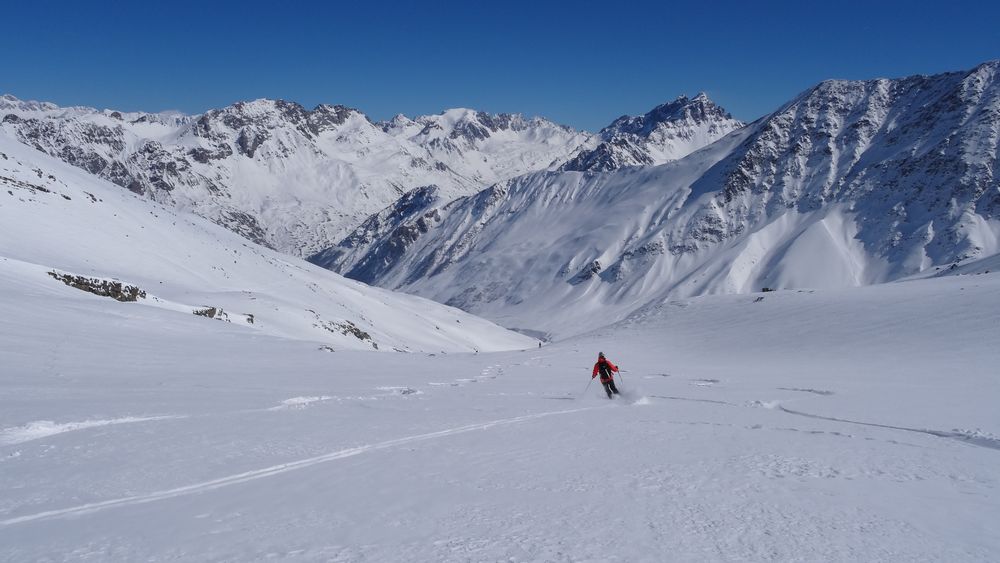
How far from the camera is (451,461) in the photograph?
1030 cm

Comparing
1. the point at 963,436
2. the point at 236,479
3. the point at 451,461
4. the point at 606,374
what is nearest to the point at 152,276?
the point at 606,374

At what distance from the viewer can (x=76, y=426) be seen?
1098 cm

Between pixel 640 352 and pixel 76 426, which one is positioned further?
pixel 640 352

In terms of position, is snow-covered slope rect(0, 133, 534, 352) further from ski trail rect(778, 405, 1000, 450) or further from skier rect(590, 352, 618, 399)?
ski trail rect(778, 405, 1000, 450)

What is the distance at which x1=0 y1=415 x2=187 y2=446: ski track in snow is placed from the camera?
32.7 feet

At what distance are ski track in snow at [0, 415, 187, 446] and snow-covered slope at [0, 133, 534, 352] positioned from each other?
8670 millimetres

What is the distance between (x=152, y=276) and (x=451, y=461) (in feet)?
140

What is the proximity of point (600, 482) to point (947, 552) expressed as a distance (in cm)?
413

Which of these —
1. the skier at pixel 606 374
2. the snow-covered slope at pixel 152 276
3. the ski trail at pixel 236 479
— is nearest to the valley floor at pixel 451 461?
the ski trail at pixel 236 479

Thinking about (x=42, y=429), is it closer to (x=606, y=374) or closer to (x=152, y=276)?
(x=606, y=374)

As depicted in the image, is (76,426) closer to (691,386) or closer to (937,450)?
(937,450)

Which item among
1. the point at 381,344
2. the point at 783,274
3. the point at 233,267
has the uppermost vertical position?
the point at 783,274

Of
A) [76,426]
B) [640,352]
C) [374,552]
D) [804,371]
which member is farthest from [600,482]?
[640,352]

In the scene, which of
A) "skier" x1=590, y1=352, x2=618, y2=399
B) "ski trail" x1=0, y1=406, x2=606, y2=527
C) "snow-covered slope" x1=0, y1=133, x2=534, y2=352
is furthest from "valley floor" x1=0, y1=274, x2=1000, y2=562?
"snow-covered slope" x1=0, y1=133, x2=534, y2=352
